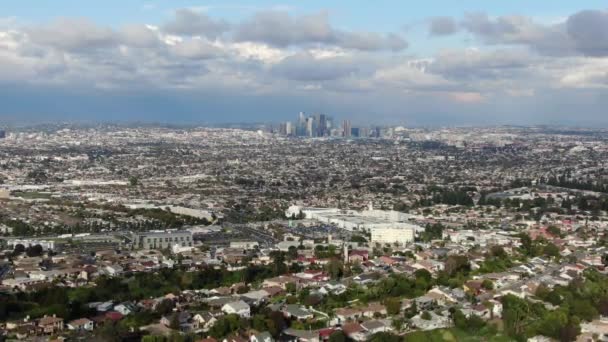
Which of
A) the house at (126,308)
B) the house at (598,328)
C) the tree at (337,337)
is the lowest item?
the house at (126,308)

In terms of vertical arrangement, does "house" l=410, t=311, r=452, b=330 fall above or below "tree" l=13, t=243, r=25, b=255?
above

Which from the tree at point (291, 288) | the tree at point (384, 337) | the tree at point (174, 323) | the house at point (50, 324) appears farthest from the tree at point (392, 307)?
the house at point (50, 324)

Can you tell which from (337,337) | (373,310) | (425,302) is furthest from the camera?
(425,302)

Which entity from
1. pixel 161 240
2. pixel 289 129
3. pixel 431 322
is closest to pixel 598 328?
pixel 431 322

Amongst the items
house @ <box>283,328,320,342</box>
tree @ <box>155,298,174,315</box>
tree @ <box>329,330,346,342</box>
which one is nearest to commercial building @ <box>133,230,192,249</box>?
tree @ <box>155,298,174,315</box>

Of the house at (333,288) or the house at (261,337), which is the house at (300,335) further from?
the house at (333,288)

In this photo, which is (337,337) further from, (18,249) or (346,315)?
(18,249)

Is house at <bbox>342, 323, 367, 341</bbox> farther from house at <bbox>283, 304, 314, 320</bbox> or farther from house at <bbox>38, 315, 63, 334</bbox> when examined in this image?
house at <bbox>38, 315, 63, 334</bbox>
